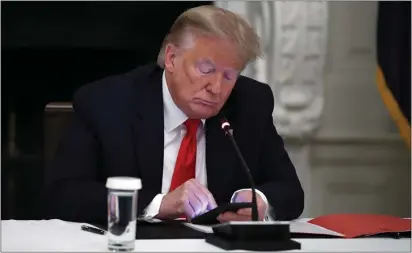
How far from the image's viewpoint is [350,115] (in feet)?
8.08

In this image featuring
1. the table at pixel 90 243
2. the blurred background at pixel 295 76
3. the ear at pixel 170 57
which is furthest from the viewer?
the blurred background at pixel 295 76

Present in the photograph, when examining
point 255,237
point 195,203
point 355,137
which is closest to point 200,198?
point 195,203

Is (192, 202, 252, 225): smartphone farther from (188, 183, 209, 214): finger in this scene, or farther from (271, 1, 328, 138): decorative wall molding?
(271, 1, 328, 138): decorative wall molding

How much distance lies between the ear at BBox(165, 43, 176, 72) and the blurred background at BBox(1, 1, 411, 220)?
344 millimetres

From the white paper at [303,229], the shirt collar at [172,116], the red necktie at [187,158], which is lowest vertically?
the white paper at [303,229]

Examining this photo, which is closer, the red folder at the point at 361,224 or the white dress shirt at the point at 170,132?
the red folder at the point at 361,224

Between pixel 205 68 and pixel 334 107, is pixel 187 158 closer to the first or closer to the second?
pixel 205 68

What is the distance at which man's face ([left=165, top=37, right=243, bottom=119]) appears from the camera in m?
1.63

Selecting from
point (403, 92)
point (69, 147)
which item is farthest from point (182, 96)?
point (403, 92)

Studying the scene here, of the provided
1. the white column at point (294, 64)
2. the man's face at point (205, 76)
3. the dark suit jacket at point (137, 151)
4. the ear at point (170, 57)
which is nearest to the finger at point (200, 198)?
the dark suit jacket at point (137, 151)

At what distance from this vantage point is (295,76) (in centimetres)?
238

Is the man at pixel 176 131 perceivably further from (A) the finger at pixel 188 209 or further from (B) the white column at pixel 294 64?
(B) the white column at pixel 294 64

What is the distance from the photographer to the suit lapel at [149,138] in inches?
65.5

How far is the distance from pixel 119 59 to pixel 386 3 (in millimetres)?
925
